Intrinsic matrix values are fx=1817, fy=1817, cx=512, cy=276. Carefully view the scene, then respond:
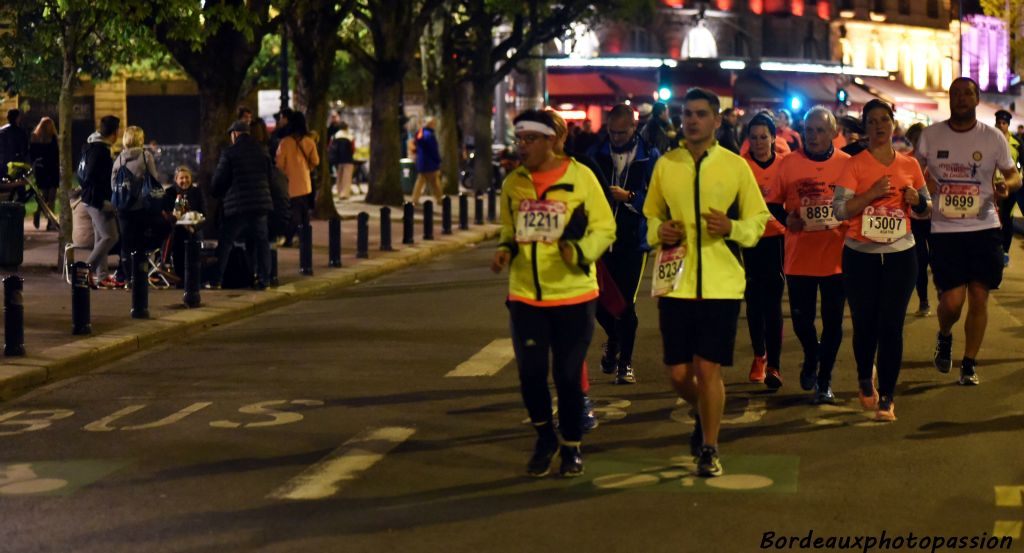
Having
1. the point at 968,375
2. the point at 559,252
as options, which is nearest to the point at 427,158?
the point at 968,375

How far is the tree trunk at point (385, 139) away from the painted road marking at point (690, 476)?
27.6 meters

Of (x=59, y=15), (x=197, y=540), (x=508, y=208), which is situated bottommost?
(x=197, y=540)

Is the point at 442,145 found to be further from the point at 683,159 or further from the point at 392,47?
the point at 683,159

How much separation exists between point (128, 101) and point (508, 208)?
5293 centimetres

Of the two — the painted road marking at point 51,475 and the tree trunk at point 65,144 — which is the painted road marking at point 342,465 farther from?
the tree trunk at point 65,144

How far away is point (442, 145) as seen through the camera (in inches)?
1686

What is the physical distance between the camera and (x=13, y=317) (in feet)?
42.5

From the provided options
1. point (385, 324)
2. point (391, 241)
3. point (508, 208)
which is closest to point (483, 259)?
point (391, 241)

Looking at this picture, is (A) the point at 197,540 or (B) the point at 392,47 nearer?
(A) the point at 197,540

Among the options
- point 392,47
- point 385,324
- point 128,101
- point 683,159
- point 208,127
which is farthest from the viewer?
point 128,101

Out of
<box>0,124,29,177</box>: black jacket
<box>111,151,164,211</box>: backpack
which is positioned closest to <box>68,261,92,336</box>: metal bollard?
<box>111,151,164,211</box>: backpack

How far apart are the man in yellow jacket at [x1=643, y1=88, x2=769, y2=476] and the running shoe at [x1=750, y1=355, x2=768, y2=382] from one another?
118 inches

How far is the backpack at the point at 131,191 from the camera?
59.0 ft

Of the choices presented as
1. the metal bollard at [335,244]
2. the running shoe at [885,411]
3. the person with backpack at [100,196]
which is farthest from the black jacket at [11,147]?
the running shoe at [885,411]
